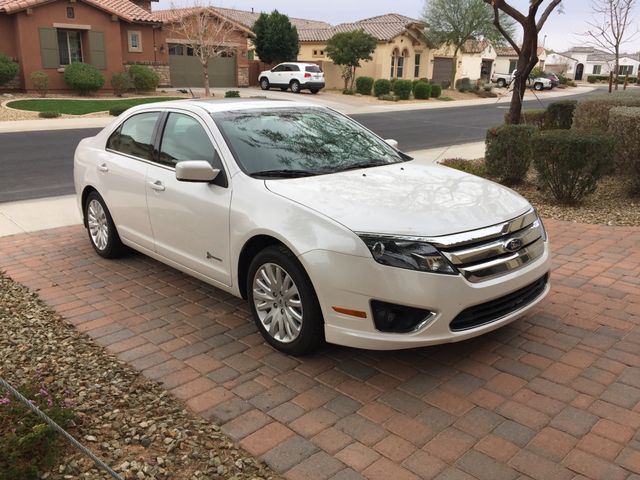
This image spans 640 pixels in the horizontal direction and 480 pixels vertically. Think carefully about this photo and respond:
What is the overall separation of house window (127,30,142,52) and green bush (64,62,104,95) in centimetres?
421

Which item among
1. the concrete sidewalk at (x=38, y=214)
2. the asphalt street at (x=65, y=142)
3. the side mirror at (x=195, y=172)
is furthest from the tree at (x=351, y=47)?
the side mirror at (x=195, y=172)

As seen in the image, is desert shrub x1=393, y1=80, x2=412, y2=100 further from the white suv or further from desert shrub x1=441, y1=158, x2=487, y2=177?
desert shrub x1=441, y1=158, x2=487, y2=177

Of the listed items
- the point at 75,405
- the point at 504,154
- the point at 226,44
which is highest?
the point at 226,44

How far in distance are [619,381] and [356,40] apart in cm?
3639

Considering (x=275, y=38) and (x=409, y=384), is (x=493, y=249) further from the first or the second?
(x=275, y=38)

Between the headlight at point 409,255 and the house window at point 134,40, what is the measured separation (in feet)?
105

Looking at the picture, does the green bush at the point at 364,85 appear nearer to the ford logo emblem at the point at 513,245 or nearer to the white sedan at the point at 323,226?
the white sedan at the point at 323,226

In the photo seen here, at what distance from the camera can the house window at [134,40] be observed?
31.9 m

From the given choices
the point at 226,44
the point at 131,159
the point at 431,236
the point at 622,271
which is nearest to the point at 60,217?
the point at 131,159

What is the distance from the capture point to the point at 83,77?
27500 millimetres

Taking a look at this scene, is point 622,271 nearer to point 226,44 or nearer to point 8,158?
point 8,158

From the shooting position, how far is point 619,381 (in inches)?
143

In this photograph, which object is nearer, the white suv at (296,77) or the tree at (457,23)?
the white suv at (296,77)

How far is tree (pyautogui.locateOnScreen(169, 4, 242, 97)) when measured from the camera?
31.0 m
